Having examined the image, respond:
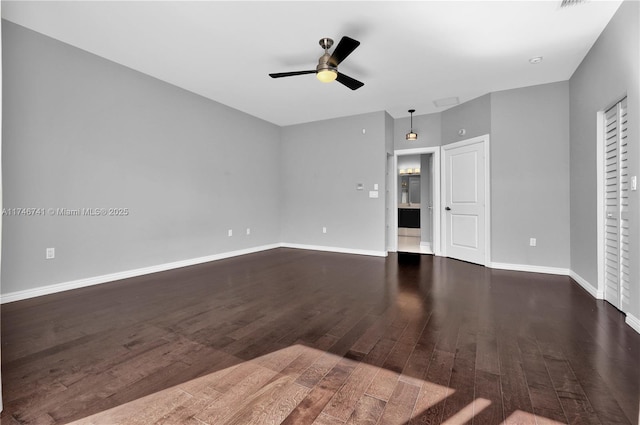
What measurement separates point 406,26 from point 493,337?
298 cm

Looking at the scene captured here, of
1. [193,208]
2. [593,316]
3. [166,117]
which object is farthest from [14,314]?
[593,316]

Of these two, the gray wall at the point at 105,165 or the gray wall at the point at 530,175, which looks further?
the gray wall at the point at 530,175

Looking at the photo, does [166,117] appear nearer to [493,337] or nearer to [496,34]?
[496,34]

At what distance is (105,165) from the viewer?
3.75 m

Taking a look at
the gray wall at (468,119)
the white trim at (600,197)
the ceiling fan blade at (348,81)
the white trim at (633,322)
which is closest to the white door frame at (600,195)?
the white trim at (600,197)

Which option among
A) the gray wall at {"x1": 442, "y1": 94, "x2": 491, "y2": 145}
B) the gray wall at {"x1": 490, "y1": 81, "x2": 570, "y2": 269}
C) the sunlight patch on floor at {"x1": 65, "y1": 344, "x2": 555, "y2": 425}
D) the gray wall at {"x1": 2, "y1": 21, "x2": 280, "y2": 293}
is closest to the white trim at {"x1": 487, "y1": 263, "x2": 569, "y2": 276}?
the gray wall at {"x1": 490, "y1": 81, "x2": 570, "y2": 269}

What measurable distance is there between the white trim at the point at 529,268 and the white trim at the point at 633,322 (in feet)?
6.18

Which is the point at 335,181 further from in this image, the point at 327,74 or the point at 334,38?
the point at 334,38

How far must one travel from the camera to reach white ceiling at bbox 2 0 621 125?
2.76 meters

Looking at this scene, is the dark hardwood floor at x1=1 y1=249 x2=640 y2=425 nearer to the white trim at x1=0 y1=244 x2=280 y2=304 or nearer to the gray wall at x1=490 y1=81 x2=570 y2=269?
the white trim at x1=0 y1=244 x2=280 y2=304

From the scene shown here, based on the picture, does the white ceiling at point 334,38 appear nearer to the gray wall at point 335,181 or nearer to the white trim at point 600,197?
the white trim at point 600,197

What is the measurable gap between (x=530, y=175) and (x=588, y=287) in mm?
1730

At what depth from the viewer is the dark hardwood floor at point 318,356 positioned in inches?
58.2

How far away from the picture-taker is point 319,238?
20.9 ft
